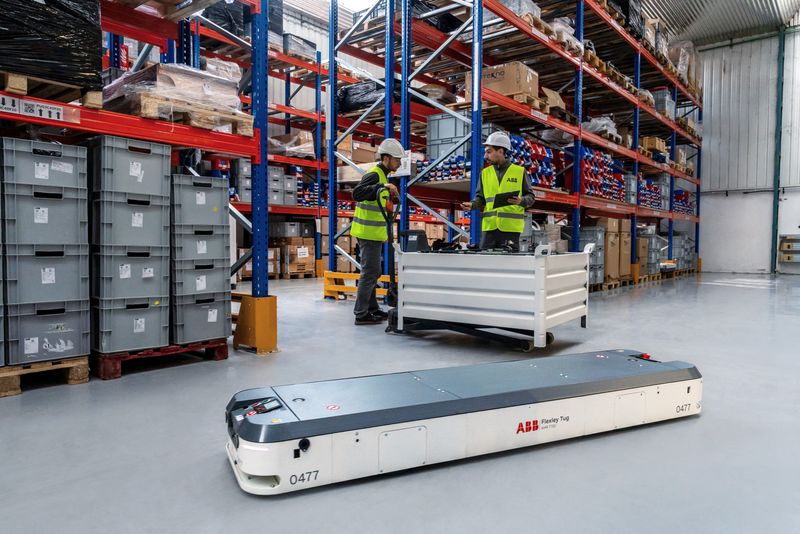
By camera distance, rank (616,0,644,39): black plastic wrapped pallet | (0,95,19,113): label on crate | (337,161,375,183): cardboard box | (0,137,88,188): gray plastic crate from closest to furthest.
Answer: (0,95,19,113): label on crate < (0,137,88,188): gray plastic crate < (337,161,375,183): cardboard box < (616,0,644,39): black plastic wrapped pallet

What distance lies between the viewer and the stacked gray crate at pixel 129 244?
347cm

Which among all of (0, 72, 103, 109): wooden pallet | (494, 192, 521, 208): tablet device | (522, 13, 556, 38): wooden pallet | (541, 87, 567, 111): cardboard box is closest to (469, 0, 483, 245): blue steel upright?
(494, 192, 521, 208): tablet device

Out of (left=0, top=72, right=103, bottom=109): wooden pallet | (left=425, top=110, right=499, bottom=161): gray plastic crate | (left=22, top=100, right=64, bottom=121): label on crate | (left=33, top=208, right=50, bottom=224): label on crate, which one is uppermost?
(left=425, top=110, right=499, bottom=161): gray plastic crate

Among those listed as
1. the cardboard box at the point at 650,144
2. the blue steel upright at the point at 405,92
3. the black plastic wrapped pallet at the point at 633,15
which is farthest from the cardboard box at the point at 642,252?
the blue steel upright at the point at 405,92

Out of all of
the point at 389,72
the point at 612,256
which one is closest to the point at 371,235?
the point at 389,72

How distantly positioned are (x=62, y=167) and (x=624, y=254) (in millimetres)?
10507

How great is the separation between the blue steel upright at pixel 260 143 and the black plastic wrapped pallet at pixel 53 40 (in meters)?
1.23

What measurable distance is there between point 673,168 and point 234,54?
1160 centimetres

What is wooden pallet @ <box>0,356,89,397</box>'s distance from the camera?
309cm

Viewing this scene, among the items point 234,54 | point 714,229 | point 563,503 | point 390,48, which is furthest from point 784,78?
point 563,503

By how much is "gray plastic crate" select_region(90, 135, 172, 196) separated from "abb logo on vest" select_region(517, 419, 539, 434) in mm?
2883

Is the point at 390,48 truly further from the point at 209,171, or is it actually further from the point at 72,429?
the point at 72,429

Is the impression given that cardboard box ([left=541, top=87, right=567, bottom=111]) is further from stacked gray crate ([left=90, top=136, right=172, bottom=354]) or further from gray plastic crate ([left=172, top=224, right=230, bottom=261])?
stacked gray crate ([left=90, top=136, right=172, bottom=354])

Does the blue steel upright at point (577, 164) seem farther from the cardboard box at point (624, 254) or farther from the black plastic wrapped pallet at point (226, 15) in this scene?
the black plastic wrapped pallet at point (226, 15)
